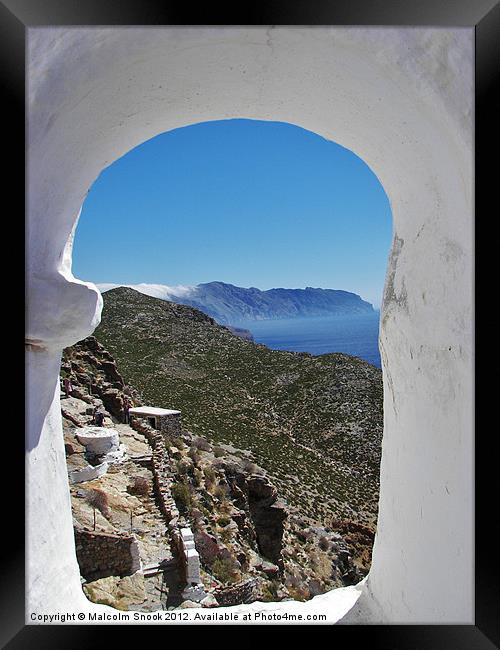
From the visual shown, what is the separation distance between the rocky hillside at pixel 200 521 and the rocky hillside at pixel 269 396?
5.13 feet

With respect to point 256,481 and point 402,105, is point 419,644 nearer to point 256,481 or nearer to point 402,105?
point 402,105

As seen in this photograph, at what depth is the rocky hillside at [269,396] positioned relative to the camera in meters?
16.0

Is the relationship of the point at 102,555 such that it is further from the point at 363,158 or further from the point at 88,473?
the point at 363,158

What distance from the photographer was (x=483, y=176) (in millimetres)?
1324

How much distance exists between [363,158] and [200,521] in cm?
886

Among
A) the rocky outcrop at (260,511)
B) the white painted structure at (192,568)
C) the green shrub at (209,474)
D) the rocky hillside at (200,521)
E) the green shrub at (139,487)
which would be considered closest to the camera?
the white painted structure at (192,568)

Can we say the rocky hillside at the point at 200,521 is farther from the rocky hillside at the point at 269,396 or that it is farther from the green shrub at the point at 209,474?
the rocky hillside at the point at 269,396

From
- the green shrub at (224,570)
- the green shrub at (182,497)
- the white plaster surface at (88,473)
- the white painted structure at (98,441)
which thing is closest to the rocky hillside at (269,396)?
the green shrub at (182,497)

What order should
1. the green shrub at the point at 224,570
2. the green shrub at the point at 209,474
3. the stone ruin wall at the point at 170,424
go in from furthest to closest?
the stone ruin wall at the point at 170,424 → the green shrub at the point at 209,474 → the green shrub at the point at 224,570

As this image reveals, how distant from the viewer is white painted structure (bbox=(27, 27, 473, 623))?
144 centimetres

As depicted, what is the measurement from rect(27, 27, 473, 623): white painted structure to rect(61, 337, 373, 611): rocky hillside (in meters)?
4.16

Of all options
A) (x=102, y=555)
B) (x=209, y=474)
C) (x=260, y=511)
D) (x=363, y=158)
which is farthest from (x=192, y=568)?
(x=363, y=158)

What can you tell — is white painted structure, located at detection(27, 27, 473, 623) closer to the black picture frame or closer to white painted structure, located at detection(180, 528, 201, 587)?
the black picture frame

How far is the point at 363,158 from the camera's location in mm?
2230
